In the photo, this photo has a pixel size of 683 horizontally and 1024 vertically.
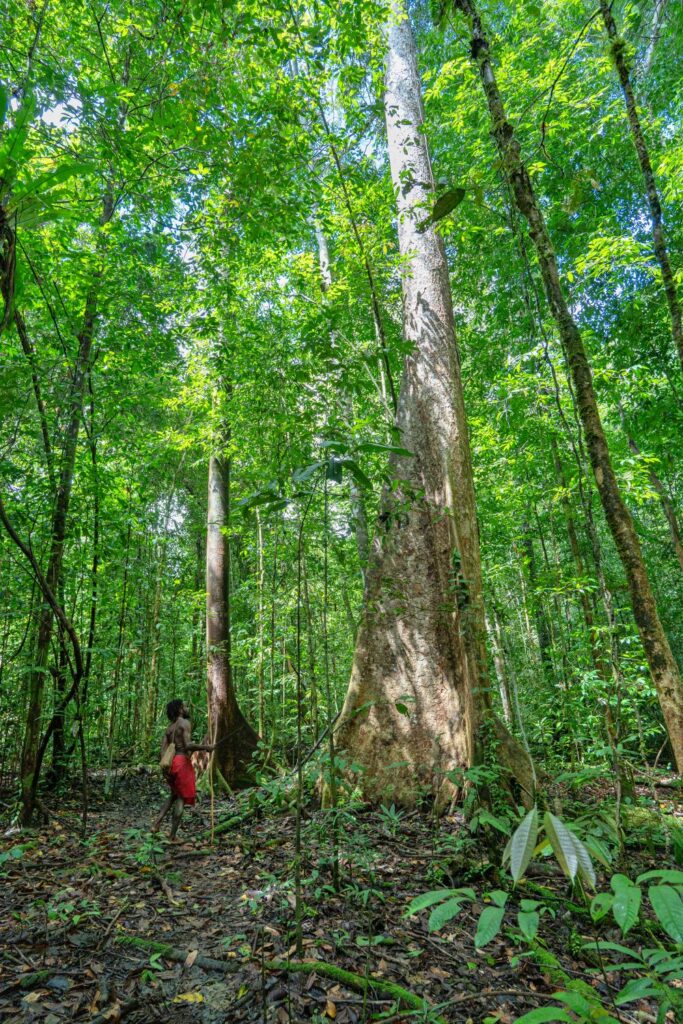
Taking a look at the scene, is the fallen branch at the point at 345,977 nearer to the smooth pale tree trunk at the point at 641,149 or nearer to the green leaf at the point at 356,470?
the green leaf at the point at 356,470

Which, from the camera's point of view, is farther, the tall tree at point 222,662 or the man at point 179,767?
the tall tree at point 222,662

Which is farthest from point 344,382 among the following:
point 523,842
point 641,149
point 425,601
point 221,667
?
point 221,667

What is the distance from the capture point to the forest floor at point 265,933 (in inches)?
85.4

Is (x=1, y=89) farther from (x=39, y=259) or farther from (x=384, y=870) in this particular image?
(x=39, y=259)

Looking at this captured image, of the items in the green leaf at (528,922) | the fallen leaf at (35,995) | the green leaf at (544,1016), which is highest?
the green leaf at (528,922)

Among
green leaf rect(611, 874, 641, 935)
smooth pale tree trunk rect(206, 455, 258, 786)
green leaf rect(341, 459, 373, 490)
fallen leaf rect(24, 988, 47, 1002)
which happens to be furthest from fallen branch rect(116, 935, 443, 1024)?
smooth pale tree trunk rect(206, 455, 258, 786)

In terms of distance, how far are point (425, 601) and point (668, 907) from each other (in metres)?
4.15

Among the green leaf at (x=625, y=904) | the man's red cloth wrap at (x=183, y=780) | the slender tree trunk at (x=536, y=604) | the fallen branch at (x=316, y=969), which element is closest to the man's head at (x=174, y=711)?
the man's red cloth wrap at (x=183, y=780)

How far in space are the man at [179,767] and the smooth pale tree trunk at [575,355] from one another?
3.87 m

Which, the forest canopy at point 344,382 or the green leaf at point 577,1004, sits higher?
the forest canopy at point 344,382

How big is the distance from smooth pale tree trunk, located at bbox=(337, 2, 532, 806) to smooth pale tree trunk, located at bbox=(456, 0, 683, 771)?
1.20m

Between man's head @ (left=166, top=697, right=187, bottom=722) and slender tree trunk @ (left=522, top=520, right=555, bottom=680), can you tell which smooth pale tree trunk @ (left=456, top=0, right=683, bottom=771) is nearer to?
man's head @ (left=166, top=697, right=187, bottom=722)

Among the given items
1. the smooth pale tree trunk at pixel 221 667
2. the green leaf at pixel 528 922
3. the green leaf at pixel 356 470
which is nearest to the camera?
the green leaf at pixel 528 922

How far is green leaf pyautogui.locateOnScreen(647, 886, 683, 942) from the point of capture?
37.1 inches
